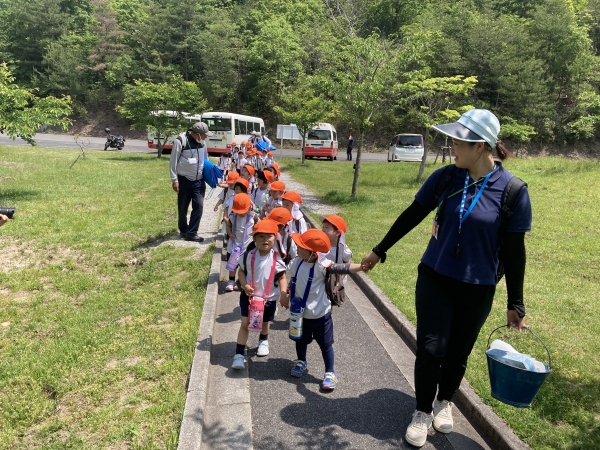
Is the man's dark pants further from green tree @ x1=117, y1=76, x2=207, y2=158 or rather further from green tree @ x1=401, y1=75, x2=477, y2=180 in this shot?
green tree @ x1=117, y1=76, x2=207, y2=158

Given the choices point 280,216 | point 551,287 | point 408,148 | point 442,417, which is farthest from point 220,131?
point 442,417

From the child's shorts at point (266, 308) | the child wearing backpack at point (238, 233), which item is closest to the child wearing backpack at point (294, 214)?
the child wearing backpack at point (238, 233)

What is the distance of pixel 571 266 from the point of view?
738cm

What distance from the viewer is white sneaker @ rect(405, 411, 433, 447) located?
10.0 ft

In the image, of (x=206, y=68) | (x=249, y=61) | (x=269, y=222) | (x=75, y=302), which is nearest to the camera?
(x=269, y=222)

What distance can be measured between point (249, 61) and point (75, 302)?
45013 millimetres

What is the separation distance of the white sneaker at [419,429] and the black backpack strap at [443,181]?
152cm

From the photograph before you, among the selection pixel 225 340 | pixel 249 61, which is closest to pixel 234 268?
pixel 225 340

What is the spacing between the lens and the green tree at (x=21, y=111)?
36.0 ft

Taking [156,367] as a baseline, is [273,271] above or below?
above

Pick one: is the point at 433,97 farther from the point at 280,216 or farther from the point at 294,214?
the point at 280,216

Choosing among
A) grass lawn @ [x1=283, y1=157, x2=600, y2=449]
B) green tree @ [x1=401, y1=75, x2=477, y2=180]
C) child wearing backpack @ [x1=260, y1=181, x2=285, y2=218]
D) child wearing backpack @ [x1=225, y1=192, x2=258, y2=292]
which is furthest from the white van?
child wearing backpack @ [x1=225, y1=192, x2=258, y2=292]

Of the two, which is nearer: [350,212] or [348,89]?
[350,212]

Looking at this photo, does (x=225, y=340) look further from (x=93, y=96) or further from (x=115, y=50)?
(x=115, y=50)
